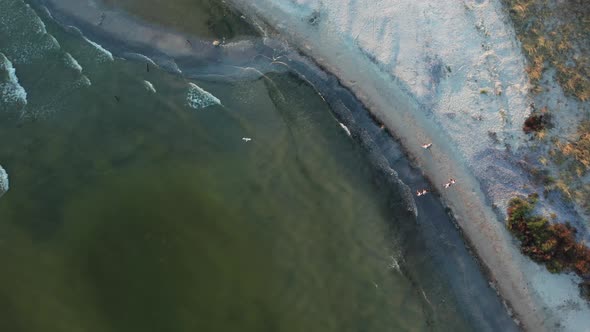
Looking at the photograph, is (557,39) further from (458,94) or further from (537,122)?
(458,94)

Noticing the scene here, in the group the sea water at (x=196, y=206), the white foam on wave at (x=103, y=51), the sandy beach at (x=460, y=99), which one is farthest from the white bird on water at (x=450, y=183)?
the white foam on wave at (x=103, y=51)

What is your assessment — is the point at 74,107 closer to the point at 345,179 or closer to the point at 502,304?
the point at 345,179

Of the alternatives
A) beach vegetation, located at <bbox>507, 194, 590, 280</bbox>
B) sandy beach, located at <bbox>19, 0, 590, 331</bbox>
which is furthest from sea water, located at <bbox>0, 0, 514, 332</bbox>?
beach vegetation, located at <bbox>507, 194, 590, 280</bbox>

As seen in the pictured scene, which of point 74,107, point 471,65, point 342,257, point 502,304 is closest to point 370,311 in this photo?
point 342,257

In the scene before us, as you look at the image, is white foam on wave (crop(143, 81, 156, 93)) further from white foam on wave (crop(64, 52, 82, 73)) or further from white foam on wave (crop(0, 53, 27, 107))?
white foam on wave (crop(0, 53, 27, 107))

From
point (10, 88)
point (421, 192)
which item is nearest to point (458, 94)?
point (421, 192)
